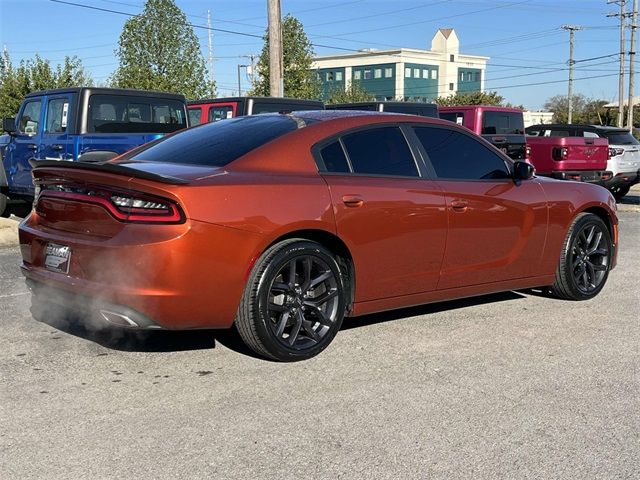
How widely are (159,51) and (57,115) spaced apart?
2323 cm

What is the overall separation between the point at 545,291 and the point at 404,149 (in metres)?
2.40

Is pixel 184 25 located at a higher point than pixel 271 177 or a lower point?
higher

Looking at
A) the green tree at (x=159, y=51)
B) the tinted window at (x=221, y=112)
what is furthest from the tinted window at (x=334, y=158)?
the green tree at (x=159, y=51)

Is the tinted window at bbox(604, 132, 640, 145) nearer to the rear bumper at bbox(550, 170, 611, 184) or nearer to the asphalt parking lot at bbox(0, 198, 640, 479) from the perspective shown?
the rear bumper at bbox(550, 170, 611, 184)

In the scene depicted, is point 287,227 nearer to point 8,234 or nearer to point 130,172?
point 130,172

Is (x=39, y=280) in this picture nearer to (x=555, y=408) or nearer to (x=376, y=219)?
(x=376, y=219)

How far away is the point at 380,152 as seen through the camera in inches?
193

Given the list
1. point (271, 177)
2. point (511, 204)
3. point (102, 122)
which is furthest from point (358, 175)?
point (102, 122)

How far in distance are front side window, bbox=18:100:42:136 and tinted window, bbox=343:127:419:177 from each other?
22.5 feet

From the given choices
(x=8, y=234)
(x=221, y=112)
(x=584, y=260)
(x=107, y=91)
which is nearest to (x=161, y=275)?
(x=584, y=260)

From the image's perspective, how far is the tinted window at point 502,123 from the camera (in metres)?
16.4

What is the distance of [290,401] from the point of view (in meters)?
3.78

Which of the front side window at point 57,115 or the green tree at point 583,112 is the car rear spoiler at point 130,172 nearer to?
the front side window at point 57,115

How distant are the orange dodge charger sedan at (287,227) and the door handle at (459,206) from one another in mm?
22
